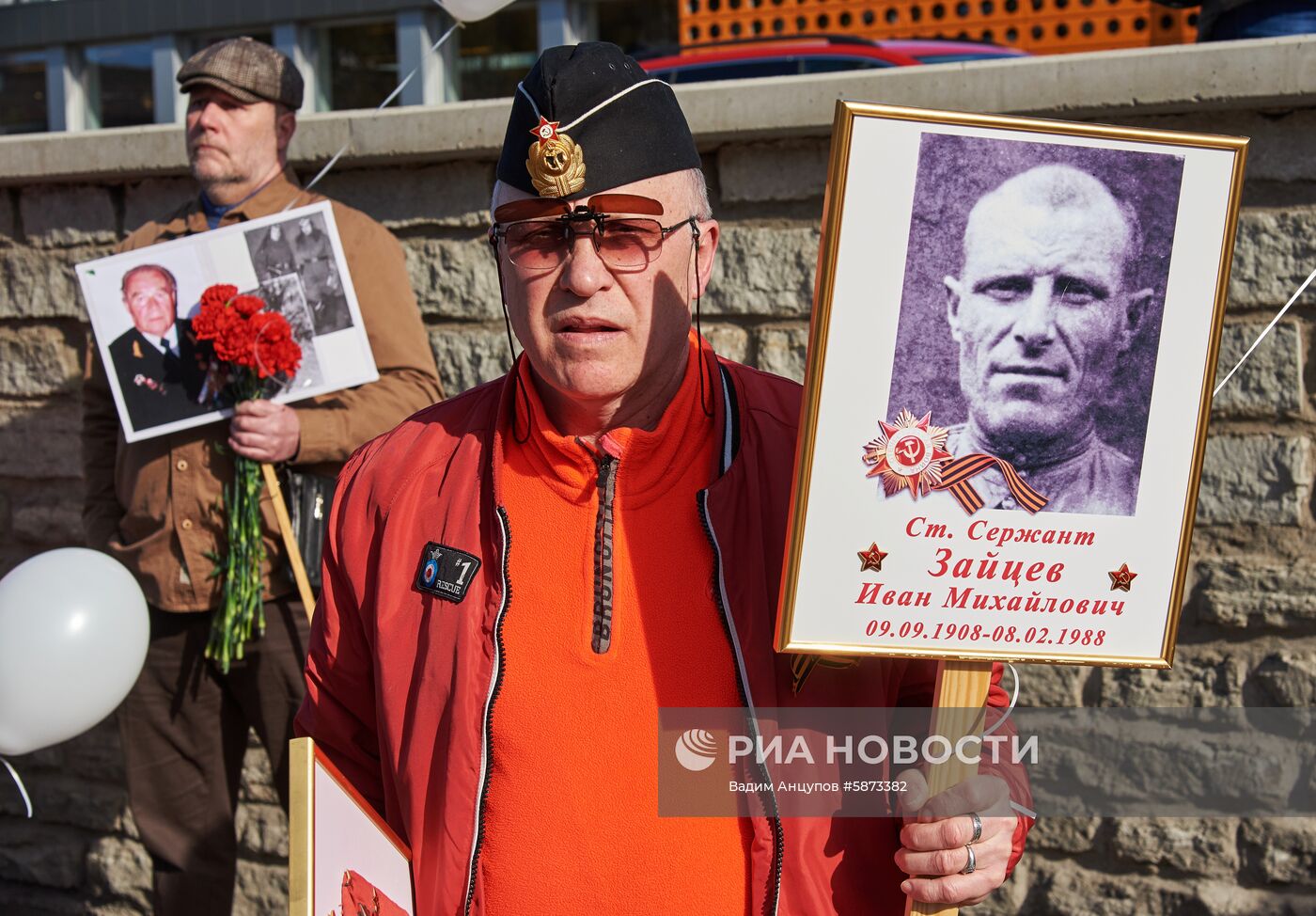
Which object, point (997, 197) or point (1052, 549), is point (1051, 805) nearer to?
point (1052, 549)

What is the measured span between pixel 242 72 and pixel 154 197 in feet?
3.01

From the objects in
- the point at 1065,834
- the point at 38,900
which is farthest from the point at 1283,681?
the point at 38,900

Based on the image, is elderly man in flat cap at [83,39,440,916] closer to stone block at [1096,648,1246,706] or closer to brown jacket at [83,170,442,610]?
brown jacket at [83,170,442,610]

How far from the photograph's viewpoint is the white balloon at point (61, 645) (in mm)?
2854

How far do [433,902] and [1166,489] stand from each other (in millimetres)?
1067

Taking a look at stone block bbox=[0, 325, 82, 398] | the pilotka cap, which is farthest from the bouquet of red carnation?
stone block bbox=[0, 325, 82, 398]

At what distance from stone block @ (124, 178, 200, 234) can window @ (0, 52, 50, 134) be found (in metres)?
17.8

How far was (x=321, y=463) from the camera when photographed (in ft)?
10.6

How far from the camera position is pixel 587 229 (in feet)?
5.80

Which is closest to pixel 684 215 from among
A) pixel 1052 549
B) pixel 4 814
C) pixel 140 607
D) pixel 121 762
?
pixel 1052 549

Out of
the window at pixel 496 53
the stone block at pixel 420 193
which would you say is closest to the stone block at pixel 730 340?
the stone block at pixel 420 193

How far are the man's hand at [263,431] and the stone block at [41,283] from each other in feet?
4.50

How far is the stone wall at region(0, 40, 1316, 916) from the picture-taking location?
298 centimetres

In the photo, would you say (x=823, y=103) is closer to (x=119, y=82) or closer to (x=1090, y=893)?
(x=1090, y=893)
